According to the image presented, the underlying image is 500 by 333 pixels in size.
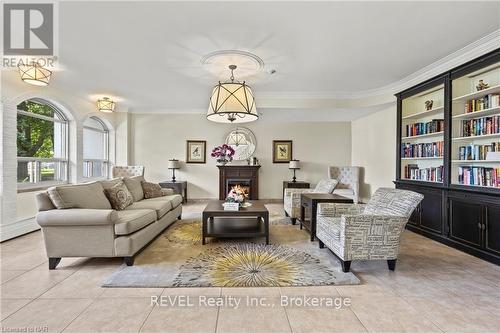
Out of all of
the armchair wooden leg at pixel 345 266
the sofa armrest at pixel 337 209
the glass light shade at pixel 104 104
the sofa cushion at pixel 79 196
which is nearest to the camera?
the armchair wooden leg at pixel 345 266

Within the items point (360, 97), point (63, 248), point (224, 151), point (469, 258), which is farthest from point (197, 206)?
point (469, 258)

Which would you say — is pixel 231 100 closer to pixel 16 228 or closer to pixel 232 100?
pixel 232 100

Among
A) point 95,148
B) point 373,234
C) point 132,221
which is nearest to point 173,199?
point 132,221

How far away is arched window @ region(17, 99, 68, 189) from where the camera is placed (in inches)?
169

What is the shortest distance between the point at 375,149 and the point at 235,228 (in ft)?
14.1

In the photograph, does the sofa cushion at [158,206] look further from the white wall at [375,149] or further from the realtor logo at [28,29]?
the white wall at [375,149]

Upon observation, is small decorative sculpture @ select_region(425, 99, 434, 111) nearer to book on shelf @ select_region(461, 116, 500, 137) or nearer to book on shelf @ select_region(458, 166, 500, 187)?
book on shelf @ select_region(461, 116, 500, 137)

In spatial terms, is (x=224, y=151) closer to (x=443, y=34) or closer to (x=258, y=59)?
(x=258, y=59)

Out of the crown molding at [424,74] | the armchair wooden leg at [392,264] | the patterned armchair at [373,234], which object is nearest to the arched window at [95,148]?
the crown molding at [424,74]

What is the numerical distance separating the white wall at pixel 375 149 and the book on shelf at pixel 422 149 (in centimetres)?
65

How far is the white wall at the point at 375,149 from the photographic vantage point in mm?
5371

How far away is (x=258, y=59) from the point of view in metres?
3.51

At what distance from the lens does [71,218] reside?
8.41 ft

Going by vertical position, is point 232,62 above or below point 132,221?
above
